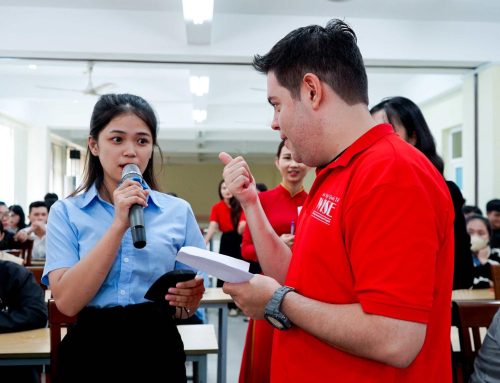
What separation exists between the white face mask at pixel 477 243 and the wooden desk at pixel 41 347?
2.48 m

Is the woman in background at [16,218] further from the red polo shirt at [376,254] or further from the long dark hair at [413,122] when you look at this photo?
the red polo shirt at [376,254]

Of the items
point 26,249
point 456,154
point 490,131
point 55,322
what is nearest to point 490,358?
point 55,322

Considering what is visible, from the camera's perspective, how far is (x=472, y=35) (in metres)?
5.70

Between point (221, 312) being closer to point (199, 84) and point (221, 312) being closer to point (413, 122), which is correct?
point (413, 122)

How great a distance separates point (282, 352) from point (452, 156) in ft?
26.9

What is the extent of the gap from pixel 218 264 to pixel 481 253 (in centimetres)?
359

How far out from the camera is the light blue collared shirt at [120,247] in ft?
4.39

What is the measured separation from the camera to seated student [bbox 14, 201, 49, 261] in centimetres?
538

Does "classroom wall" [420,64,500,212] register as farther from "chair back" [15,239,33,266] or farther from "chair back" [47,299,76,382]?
"chair back" [47,299,76,382]

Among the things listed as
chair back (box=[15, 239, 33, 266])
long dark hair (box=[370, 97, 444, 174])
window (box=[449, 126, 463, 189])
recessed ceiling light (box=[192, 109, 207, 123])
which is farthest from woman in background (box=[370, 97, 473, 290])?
recessed ceiling light (box=[192, 109, 207, 123])

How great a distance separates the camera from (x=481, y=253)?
13.3 feet

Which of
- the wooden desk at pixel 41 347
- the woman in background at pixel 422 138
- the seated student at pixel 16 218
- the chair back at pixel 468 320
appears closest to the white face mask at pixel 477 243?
the woman in background at pixel 422 138

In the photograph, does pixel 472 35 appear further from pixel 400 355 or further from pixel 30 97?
pixel 30 97

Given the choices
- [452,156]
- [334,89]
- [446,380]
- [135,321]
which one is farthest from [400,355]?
[452,156]
